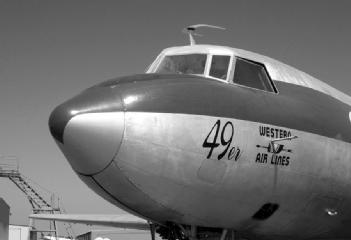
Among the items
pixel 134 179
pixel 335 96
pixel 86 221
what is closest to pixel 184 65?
pixel 134 179

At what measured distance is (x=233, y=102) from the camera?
886 centimetres

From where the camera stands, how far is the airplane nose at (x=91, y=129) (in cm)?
754

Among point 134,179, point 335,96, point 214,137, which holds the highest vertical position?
point 335,96

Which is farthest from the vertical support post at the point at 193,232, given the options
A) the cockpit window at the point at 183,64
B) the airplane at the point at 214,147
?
the cockpit window at the point at 183,64

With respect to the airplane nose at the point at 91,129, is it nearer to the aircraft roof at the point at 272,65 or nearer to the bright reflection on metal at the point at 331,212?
the aircraft roof at the point at 272,65

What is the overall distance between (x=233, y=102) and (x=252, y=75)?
1.44m

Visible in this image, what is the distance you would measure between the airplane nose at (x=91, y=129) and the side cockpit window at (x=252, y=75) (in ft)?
9.41

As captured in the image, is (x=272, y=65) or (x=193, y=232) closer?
(x=193, y=232)

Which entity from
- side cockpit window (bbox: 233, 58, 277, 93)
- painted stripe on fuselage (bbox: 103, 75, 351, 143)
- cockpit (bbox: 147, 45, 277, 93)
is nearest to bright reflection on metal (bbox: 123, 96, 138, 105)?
painted stripe on fuselage (bbox: 103, 75, 351, 143)

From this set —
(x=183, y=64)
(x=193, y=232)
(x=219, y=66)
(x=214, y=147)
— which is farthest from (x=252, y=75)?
(x=193, y=232)

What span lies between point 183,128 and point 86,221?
47.0ft

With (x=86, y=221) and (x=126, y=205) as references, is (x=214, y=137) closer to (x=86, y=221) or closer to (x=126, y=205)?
(x=126, y=205)

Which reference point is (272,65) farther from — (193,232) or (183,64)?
(193,232)

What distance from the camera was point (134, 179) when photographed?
25.9ft
